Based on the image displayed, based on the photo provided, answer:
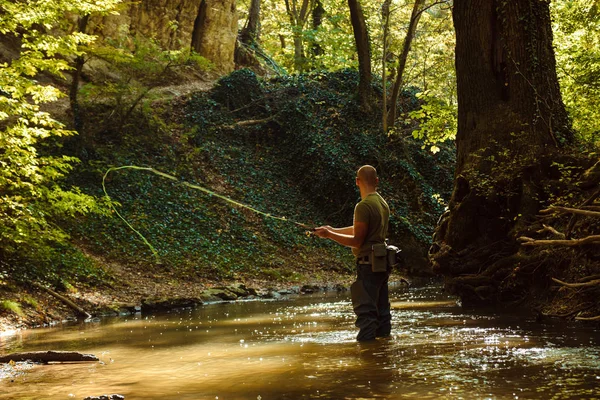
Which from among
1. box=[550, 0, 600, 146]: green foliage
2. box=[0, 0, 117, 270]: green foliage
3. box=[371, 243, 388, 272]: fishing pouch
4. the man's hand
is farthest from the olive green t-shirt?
box=[0, 0, 117, 270]: green foliage

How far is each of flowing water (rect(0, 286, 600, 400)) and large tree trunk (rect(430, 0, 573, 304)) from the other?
1.23 m

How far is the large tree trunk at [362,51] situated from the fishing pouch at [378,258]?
20572 millimetres

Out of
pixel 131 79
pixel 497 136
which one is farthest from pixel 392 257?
pixel 131 79

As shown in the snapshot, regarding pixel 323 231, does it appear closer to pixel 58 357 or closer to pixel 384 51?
pixel 58 357

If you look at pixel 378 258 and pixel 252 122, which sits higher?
pixel 252 122

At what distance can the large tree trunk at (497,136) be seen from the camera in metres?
10.6

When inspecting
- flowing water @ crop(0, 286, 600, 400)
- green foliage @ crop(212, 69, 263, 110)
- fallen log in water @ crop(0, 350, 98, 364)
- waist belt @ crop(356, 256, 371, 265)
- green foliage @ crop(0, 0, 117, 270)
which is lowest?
flowing water @ crop(0, 286, 600, 400)

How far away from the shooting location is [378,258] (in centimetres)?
778

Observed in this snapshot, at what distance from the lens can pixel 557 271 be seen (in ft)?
30.1

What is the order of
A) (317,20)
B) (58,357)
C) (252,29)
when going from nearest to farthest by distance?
(58,357)
(252,29)
(317,20)

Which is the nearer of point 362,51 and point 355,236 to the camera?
point 355,236

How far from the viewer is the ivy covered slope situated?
61.9 ft

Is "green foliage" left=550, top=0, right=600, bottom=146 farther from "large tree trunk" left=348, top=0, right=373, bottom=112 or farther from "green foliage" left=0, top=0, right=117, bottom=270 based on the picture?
"large tree trunk" left=348, top=0, right=373, bottom=112

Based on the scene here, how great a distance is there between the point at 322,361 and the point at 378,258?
1.89m
